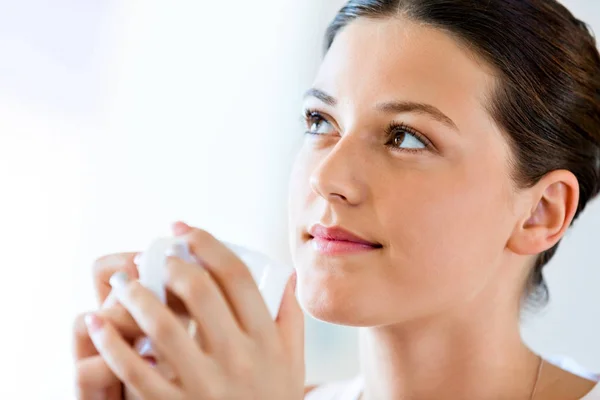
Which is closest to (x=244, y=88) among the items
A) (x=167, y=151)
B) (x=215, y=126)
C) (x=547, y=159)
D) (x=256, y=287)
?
(x=215, y=126)

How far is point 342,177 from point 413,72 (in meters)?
0.17

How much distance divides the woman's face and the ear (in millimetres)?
40

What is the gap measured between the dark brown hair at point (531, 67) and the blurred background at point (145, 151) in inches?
15.6

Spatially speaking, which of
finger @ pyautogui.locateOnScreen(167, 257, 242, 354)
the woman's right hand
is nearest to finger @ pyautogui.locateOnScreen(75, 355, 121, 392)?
the woman's right hand

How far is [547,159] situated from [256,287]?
1.72ft

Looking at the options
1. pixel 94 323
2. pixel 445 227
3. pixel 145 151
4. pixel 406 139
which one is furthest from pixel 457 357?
pixel 145 151

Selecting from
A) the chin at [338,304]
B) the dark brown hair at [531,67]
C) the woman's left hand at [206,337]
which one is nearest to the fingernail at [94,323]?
the woman's left hand at [206,337]

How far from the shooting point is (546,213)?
1047 mm

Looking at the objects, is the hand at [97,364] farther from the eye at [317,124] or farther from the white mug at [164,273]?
the eye at [317,124]

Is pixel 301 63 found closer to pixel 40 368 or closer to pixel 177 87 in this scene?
pixel 177 87

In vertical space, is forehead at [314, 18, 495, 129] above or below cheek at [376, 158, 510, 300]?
above

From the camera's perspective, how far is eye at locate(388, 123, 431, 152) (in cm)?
95

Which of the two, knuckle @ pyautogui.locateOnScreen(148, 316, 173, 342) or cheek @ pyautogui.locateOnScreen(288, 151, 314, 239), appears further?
cheek @ pyautogui.locateOnScreen(288, 151, 314, 239)

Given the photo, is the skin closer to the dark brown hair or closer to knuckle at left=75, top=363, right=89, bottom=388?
the dark brown hair
